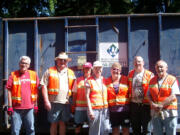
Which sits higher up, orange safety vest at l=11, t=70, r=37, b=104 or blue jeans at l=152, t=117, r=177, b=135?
orange safety vest at l=11, t=70, r=37, b=104

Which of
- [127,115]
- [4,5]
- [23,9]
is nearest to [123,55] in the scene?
[127,115]

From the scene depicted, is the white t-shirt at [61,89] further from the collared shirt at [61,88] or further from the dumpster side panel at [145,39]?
the dumpster side panel at [145,39]

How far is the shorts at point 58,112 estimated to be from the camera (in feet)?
12.8

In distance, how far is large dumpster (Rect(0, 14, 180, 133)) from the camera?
14.4ft

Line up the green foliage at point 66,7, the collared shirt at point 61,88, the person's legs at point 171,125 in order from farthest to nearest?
the green foliage at point 66,7, the collared shirt at point 61,88, the person's legs at point 171,125

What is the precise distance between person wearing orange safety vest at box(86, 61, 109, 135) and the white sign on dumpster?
0.75m

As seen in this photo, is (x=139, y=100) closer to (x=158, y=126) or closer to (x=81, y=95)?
(x=158, y=126)

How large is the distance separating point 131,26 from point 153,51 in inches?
24.6

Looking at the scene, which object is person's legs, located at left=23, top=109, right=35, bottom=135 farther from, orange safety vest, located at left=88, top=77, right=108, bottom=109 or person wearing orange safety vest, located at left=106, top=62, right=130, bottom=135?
person wearing orange safety vest, located at left=106, top=62, right=130, bottom=135

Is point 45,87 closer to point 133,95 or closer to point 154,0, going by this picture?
point 133,95

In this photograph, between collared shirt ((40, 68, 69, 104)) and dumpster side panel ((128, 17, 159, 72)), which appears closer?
collared shirt ((40, 68, 69, 104))

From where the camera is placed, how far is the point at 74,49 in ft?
14.5

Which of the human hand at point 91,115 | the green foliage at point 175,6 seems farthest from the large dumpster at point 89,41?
the green foliage at point 175,6

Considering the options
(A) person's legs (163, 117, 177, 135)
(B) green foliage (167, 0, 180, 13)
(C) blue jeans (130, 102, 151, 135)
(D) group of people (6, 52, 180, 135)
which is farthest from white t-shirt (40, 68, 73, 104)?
(B) green foliage (167, 0, 180, 13)
